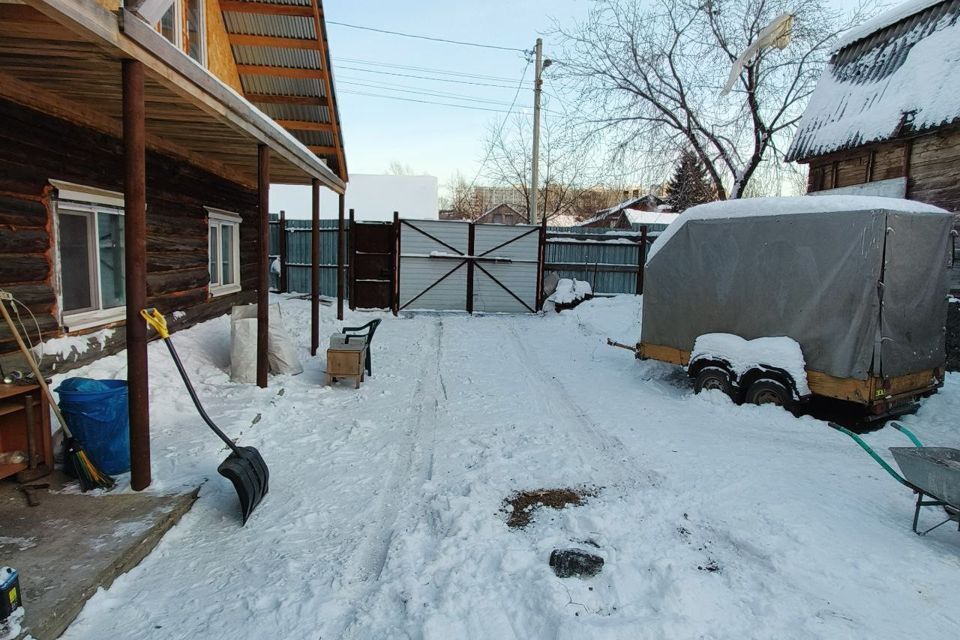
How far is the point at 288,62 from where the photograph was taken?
8711 mm

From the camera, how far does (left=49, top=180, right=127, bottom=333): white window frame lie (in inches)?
199

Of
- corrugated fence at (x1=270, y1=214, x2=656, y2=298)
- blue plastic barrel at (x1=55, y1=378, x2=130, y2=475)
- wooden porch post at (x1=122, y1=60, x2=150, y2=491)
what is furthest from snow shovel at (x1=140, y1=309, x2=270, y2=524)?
corrugated fence at (x1=270, y1=214, x2=656, y2=298)

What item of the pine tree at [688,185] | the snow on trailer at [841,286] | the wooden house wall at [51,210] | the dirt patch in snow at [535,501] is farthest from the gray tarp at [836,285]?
the pine tree at [688,185]

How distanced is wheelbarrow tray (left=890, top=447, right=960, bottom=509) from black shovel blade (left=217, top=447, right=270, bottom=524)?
422cm

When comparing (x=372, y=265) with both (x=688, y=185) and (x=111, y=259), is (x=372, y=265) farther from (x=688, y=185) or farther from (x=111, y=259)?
(x=688, y=185)

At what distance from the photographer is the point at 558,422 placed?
585 cm

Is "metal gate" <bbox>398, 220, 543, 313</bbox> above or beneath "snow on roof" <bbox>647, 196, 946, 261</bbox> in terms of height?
beneath

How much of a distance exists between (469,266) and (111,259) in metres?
9.27

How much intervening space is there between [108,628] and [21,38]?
11.3ft

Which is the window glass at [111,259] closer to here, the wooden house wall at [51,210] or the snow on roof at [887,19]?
the wooden house wall at [51,210]

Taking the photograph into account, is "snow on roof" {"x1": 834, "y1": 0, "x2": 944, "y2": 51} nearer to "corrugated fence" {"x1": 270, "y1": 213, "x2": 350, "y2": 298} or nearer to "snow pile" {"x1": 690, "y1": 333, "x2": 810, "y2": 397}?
"snow pile" {"x1": 690, "y1": 333, "x2": 810, "y2": 397}

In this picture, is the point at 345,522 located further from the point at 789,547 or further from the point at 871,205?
the point at 871,205

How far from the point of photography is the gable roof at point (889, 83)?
878 cm

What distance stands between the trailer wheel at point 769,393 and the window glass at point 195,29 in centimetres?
831
